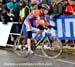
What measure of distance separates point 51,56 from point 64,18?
2.24 metres

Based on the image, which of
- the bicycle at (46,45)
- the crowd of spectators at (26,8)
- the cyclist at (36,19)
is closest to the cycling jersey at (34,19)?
the cyclist at (36,19)

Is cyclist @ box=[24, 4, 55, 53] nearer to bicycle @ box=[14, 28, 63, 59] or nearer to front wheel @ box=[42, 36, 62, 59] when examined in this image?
bicycle @ box=[14, 28, 63, 59]

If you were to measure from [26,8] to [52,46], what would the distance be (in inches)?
142

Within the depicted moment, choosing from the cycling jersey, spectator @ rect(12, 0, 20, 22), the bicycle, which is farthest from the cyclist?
spectator @ rect(12, 0, 20, 22)

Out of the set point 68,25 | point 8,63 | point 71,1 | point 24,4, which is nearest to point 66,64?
point 8,63

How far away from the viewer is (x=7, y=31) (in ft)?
50.6

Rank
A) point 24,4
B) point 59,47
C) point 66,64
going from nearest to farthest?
point 66,64
point 59,47
point 24,4

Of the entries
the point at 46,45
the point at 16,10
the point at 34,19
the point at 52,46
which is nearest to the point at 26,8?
the point at 16,10

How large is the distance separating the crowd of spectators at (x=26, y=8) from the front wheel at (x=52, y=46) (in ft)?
6.42

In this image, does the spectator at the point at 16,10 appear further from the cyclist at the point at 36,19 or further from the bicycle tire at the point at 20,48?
the cyclist at the point at 36,19

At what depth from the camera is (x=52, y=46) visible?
11805 millimetres

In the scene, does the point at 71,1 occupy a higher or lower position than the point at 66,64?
higher

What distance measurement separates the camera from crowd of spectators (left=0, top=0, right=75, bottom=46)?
13.9m

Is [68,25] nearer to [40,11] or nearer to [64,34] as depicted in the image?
[64,34]
